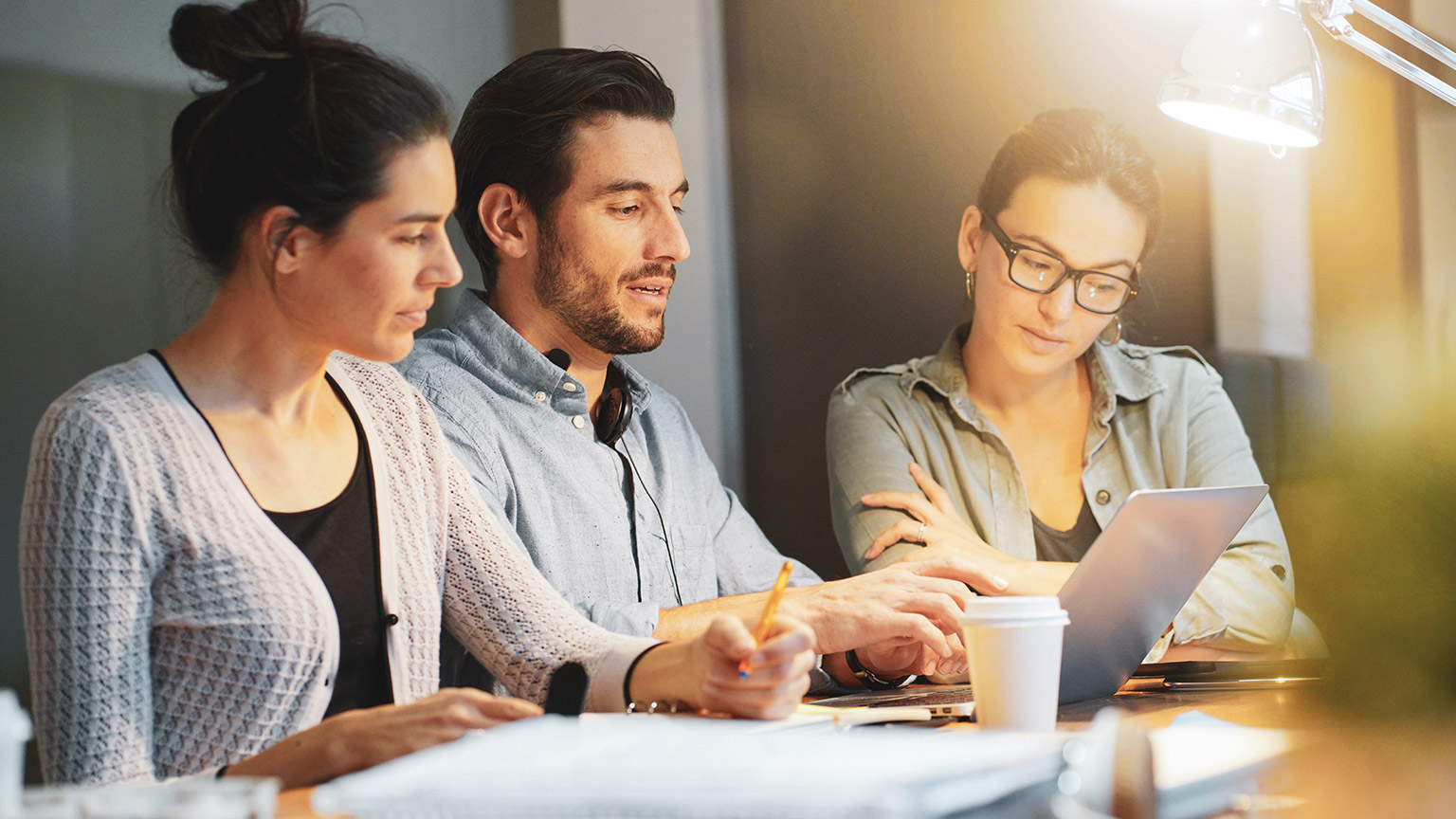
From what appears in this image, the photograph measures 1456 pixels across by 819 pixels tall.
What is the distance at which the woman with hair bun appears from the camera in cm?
108

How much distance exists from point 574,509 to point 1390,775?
136 cm

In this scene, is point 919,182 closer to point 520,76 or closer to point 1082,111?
point 1082,111

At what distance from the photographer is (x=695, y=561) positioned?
2021 millimetres

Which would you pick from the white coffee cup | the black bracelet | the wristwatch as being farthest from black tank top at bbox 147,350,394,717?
the white coffee cup

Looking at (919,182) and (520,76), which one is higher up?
(520,76)

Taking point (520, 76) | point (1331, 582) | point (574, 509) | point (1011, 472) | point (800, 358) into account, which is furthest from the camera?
point (800, 358)

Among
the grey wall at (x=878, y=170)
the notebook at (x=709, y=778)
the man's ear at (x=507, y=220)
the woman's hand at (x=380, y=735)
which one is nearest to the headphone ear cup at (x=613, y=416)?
the man's ear at (x=507, y=220)

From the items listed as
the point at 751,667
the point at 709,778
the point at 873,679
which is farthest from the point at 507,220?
the point at 709,778

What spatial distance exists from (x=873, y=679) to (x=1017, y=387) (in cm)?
96

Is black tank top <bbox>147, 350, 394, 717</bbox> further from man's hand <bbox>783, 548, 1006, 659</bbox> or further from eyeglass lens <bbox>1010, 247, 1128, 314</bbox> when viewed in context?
eyeglass lens <bbox>1010, 247, 1128, 314</bbox>

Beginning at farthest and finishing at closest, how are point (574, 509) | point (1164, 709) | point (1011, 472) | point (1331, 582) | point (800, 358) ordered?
point (800, 358)
point (1011, 472)
point (574, 509)
point (1164, 709)
point (1331, 582)

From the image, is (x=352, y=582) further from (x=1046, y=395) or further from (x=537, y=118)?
(x=1046, y=395)

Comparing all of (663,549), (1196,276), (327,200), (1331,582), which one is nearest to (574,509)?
(663,549)

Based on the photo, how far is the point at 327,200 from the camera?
4.21ft
